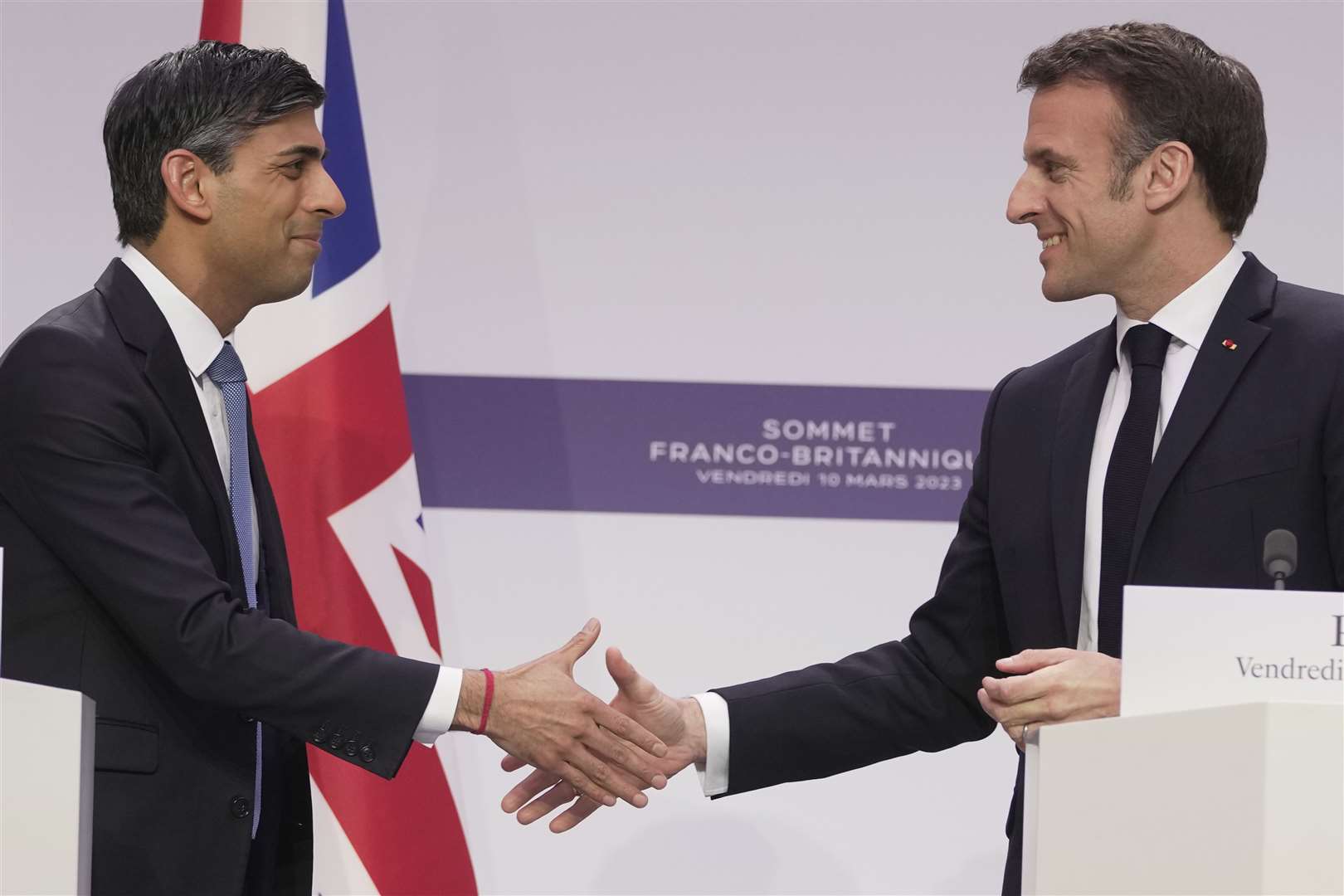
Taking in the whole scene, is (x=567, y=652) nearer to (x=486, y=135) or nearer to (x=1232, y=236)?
(x=1232, y=236)

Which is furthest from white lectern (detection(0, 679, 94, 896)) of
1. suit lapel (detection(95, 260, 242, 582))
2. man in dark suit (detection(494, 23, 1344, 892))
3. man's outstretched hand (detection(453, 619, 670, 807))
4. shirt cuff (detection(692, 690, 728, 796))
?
shirt cuff (detection(692, 690, 728, 796))

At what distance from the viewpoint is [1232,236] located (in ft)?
8.96

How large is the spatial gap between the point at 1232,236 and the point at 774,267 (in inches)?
65.7

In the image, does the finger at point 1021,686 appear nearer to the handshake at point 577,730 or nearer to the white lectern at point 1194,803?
the white lectern at point 1194,803

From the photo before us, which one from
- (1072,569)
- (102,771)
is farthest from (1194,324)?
(102,771)

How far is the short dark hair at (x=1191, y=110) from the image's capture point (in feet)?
8.66

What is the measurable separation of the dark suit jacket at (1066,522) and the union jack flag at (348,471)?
105 centimetres

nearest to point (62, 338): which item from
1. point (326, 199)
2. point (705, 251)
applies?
point (326, 199)

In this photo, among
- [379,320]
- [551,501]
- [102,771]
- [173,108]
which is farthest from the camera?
[551,501]

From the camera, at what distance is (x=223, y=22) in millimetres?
3684

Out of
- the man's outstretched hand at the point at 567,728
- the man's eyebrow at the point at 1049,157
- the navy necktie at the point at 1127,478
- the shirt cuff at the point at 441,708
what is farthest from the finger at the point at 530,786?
the man's eyebrow at the point at 1049,157

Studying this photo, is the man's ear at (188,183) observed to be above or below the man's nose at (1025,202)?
below

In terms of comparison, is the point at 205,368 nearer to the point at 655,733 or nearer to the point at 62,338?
the point at 62,338

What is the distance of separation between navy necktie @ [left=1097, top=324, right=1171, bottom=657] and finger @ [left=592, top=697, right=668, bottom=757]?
87 centimetres
